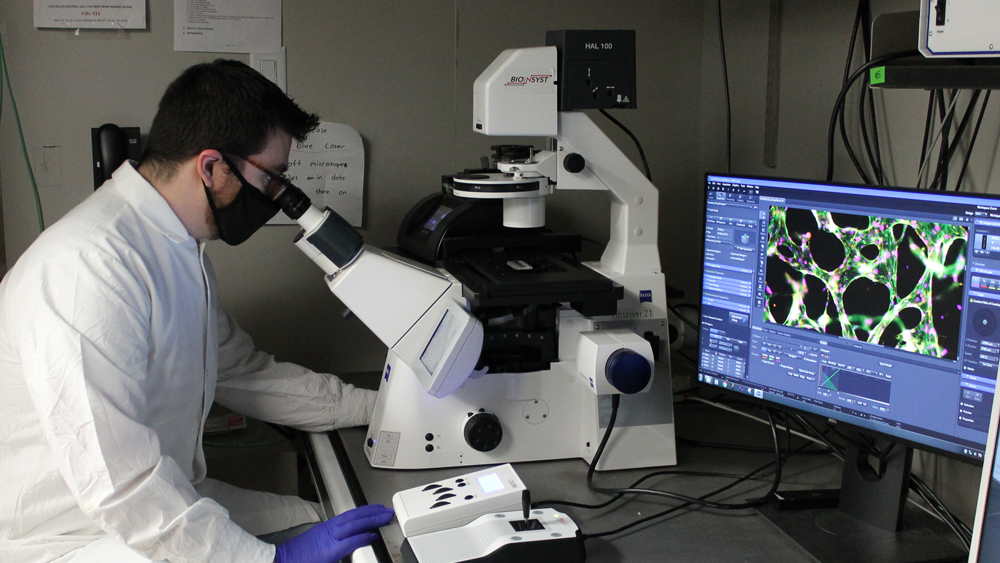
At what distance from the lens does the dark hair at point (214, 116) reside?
4.27 ft

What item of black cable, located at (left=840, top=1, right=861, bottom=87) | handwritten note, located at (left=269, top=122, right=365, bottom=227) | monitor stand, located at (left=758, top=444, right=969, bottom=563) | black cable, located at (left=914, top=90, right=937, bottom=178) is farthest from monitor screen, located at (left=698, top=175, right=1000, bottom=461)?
handwritten note, located at (left=269, top=122, right=365, bottom=227)

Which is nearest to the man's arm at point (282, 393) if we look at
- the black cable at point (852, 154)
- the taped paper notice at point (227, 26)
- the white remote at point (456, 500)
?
the white remote at point (456, 500)

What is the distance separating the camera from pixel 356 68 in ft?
6.22

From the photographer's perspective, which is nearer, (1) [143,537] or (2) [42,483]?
(1) [143,537]

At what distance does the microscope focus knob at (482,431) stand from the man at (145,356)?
23 centimetres

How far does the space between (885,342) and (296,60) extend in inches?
54.4

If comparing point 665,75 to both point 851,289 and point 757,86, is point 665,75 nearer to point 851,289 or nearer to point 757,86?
point 757,86

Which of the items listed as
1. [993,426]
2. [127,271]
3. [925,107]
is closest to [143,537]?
[127,271]

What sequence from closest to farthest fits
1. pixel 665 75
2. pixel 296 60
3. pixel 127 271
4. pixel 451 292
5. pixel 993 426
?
pixel 993 426 → pixel 127 271 → pixel 451 292 → pixel 296 60 → pixel 665 75

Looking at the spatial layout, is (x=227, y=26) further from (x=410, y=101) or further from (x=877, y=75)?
(x=877, y=75)

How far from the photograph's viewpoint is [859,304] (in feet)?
3.72

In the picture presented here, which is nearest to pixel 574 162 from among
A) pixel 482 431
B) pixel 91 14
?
pixel 482 431

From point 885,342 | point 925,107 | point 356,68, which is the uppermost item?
point 356,68

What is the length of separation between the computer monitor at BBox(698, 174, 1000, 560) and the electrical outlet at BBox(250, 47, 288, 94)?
105 cm
